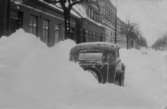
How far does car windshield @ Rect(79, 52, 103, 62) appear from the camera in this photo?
12664 mm

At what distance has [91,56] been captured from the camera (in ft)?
42.3

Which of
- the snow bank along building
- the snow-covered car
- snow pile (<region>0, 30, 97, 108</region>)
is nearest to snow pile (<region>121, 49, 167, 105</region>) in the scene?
the snow-covered car

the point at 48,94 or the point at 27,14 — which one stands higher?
the point at 27,14

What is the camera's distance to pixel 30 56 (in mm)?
9031

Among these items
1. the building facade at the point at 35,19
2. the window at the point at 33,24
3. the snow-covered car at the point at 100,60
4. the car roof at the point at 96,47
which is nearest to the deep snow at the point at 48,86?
the snow-covered car at the point at 100,60

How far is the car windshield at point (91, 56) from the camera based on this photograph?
12664mm

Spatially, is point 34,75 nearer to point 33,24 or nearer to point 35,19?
point 33,24

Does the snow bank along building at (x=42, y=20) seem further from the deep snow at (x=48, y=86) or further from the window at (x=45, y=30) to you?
the deep snow at (x=48, y=86)

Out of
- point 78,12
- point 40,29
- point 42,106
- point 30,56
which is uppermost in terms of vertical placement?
point 78,12

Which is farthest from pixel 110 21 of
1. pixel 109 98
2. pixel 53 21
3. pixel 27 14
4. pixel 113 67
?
pixel 109 98

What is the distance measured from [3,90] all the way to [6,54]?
177 centimetres

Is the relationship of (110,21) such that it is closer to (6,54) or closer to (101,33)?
(101,33)

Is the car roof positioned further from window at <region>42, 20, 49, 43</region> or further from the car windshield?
window at <region>42, 20, 49, 43</region>

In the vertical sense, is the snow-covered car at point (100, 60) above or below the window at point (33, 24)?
Result: below
